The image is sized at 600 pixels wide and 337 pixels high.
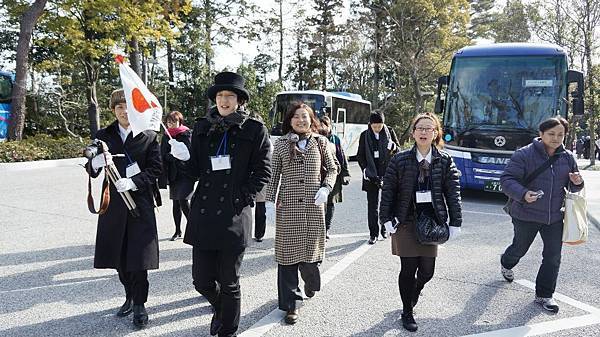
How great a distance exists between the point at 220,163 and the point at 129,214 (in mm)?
963

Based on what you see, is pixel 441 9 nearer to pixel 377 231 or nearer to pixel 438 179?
pixel 377 231

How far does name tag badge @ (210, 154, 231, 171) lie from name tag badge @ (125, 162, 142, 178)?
765 mm

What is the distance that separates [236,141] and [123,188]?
94cm

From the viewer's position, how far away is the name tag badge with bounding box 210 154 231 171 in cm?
307

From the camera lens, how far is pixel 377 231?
606 centimetres

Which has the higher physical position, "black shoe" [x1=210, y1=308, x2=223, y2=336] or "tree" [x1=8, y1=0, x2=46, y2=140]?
"tree" [x1=8, y1=0, x2=46, y2=140]

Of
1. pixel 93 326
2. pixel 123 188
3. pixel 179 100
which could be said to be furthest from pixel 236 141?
pixel 179 100

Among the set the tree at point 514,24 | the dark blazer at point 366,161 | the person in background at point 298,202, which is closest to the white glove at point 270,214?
the dark blazer at point 366,161

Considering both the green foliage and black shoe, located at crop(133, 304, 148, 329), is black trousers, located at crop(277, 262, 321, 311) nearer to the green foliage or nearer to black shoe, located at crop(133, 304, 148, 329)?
black shoe, located at crop(133, 304, 148, 329)

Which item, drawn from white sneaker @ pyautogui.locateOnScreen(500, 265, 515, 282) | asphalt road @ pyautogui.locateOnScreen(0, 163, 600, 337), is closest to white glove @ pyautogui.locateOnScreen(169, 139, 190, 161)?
asphalt road @ pyautogui.locateOnScreen(0, 163, 600, 337)

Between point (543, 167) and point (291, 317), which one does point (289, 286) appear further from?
point (543, 167)

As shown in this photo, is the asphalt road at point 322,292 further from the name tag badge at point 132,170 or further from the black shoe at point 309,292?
the name tag badge at point 132,170

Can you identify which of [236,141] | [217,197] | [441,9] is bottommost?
[217,197]

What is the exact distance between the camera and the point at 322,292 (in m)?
4.26
